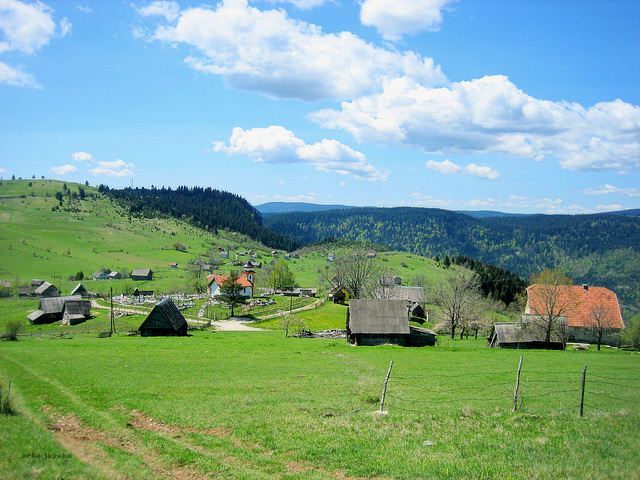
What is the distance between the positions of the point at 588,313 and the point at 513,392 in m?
51.3

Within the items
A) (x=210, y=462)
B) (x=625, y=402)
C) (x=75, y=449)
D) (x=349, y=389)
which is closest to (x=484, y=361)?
(x=625, y=402)

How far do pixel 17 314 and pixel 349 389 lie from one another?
91941mm

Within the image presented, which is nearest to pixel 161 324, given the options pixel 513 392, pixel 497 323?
pixel 497 323

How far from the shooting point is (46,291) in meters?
117

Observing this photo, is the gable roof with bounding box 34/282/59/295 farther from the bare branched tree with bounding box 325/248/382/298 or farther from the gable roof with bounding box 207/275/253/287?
the bare branched tree with bounding box 325/248/382/298

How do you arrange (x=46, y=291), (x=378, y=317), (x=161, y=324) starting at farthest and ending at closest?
(x=46, y=291), (x=161, y=324), (x=378, y=317)

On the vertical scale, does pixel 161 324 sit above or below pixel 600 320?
below

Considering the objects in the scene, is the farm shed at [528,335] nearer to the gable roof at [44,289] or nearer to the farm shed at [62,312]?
the farm shed at [62,312]

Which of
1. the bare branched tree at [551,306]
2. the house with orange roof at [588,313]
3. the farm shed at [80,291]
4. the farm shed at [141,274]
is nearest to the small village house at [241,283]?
the farm shed at [80,291]

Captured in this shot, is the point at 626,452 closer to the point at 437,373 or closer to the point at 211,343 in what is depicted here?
the point at 437,373

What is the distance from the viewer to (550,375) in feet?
87.4

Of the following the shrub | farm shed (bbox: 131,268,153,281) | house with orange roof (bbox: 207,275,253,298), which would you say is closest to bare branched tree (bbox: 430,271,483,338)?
the shrub

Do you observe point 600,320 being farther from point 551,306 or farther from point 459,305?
point 459,305

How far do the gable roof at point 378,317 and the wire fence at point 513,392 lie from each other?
65.1 feet
